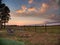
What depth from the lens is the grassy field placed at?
1907mm

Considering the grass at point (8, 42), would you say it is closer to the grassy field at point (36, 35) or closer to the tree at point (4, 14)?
the grassy field at point (36, 35)

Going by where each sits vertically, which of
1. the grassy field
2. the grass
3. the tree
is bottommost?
the grass

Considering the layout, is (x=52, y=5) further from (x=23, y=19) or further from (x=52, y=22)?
(x=23, y=19)

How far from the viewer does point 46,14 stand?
1.95m

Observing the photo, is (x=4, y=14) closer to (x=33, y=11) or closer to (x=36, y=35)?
(x=33, y=11)

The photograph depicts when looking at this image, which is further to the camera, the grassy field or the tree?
the tree

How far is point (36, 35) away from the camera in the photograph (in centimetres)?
195

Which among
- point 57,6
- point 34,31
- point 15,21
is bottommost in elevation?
point 34,31

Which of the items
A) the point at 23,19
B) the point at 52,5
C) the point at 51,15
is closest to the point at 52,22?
the point at 51,15

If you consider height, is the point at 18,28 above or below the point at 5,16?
below

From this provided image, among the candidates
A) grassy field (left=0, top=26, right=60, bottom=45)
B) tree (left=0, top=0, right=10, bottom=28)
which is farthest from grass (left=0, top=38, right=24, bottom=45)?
tree (left=0, top=0, right=10, bottom=28)

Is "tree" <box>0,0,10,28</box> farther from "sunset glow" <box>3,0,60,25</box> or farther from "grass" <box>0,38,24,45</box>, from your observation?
"grass" <box>0,38,24,45</box>

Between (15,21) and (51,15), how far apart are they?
17.5 inches

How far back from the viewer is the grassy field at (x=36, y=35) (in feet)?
6.26
